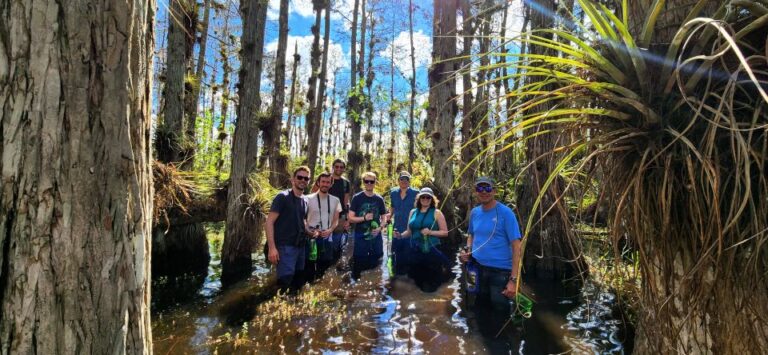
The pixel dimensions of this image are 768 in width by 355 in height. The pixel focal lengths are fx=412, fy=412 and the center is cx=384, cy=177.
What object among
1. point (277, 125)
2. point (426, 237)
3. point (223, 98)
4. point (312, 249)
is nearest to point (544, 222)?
point (426, 237)

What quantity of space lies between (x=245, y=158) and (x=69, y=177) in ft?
26.2

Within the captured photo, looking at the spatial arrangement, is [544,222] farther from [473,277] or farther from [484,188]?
[484,188]

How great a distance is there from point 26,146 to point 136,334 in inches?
28.1

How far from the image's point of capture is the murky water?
16.3 feet

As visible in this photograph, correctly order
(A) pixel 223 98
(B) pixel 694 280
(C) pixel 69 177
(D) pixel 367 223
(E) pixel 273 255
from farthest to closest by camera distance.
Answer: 1. (A) pixel 223 98
2. (D) pixel 367 223
3. (E) pixel 273 255
4. (B) pixel 694 280
5. (C) pixel 69 177

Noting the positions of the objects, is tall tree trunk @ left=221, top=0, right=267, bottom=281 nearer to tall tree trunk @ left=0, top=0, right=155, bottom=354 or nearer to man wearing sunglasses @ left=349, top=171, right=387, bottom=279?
man wearing sunglasses @ left=349, top=171, right=387, bottom=279

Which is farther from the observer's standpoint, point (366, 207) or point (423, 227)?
point (366, 207)

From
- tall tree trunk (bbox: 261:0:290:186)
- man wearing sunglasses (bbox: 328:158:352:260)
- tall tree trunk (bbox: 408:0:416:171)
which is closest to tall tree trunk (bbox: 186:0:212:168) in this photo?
tall tree trunk (bbox: 261:0:290:186)

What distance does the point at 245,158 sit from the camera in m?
8.97

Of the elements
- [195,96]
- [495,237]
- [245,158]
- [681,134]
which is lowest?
[495,237]

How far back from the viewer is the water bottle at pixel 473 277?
18.4ft

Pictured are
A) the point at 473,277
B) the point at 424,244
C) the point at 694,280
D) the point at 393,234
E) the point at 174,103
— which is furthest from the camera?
the point at 174,103

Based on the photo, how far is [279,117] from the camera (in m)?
13.0

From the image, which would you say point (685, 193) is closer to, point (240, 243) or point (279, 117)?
point (240, 243)
